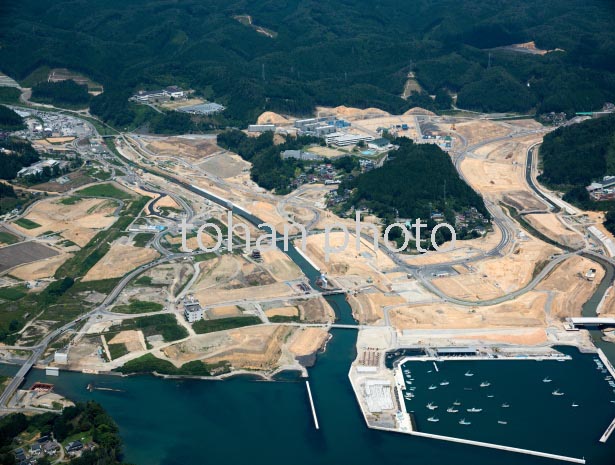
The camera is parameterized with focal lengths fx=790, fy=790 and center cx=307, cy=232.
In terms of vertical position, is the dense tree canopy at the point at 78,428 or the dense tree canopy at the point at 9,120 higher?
the dense tree canopy at the point at 78,428

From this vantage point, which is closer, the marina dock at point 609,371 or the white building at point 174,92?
the marina dock at point 609,371

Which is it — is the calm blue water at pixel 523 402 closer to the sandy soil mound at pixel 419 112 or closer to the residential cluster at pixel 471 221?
the residential cluster at pixel 471 221

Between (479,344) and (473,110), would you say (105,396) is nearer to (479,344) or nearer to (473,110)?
(479,344)

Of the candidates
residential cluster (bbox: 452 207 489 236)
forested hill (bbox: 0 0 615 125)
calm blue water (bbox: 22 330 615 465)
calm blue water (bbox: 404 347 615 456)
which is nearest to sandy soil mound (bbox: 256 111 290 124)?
forested hill (bbox: 0 0 615 125)

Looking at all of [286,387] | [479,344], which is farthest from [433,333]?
[286,387]

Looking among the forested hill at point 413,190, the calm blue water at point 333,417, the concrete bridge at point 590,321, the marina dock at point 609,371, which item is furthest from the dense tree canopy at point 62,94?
the marina dock at point 609,371
